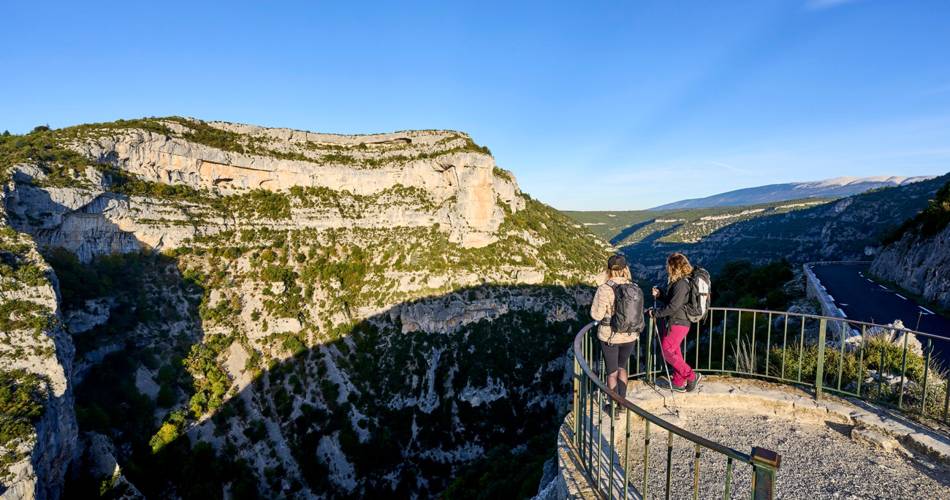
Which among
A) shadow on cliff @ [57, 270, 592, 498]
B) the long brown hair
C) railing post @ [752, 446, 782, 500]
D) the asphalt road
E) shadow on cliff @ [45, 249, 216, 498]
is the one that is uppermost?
the long brown hair

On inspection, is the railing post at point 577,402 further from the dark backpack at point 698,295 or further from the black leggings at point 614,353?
the dark backpack at point 698,295

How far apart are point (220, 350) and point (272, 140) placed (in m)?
25.5

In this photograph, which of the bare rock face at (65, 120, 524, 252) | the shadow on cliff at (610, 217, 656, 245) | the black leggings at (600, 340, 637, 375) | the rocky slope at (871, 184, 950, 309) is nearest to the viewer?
the black leggings at (600, 340, 637, 375)

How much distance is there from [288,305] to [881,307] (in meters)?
42.5

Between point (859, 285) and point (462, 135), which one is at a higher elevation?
point (462, 135)

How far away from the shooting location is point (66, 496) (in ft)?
63.2

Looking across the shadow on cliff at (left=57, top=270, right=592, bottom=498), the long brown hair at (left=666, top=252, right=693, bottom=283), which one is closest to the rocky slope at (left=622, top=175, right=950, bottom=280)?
the shadow on cliff at (left=57, top=270, right=592, bottom=498)

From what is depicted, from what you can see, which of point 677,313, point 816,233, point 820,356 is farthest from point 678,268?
point 816,233

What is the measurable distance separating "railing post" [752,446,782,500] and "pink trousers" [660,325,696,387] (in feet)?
12.2

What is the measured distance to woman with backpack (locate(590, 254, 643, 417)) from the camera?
18.3 ft

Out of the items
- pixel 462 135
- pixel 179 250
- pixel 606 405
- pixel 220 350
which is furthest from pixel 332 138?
pixel 606 405

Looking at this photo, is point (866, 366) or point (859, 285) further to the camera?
point (859, 285)

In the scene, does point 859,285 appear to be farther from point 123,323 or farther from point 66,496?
point 123,323

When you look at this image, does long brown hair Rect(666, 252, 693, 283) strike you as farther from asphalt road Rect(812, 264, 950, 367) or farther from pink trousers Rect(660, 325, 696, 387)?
asphalt road Rect(812, 264, 950, 367)
